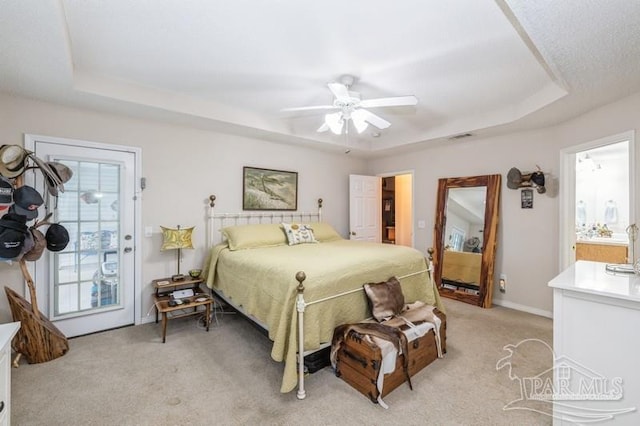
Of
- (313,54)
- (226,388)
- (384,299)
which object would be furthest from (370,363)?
(313,54)

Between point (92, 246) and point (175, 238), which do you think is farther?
point (175, 238)

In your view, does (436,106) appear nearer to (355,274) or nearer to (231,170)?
(355,274)

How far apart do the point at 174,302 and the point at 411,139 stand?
4054mm

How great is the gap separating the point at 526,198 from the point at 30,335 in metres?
5.69

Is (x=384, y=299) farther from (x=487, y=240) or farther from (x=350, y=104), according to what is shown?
(x=487, y=240)

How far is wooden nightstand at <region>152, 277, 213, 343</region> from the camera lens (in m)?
2.93

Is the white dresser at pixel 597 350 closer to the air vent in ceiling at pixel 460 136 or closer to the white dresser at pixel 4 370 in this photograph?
the air vent in ceiling at pixel 460 136

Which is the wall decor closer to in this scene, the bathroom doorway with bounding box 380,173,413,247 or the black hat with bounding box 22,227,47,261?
the black hat with bounding box 22,227,47,261

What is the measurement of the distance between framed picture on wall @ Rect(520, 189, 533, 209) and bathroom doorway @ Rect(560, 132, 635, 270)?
0.36m

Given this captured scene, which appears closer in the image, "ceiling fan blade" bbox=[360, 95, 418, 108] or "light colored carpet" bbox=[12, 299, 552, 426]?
"light colored carpet" bbox=[12, 299, 552, 426]

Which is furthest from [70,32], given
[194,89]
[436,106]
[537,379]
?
[537,379]

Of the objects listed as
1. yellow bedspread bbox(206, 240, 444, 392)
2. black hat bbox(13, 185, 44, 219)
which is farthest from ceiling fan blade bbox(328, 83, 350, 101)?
black hat bbox(13, 185, 44, 219)

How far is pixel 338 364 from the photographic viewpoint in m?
2.31

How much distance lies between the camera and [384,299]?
98.8 inches
